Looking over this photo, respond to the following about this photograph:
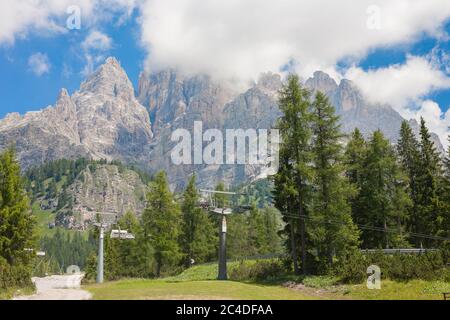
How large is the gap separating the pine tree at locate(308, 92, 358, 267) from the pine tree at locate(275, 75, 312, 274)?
0.88m

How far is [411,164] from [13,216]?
135 ft

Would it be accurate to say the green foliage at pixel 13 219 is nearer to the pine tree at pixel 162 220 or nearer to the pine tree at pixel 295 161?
the pine tree at pixel 162 220

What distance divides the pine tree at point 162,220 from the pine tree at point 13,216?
15.4 m

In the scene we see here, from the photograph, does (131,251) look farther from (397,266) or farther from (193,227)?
(397,266)

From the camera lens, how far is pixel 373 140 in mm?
43906

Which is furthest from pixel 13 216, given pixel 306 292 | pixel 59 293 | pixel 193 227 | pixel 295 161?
pixel 193 227

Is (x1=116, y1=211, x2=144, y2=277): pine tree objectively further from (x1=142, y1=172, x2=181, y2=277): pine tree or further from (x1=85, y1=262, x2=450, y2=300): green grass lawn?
(x1=85, y1=262, x2=450, y2=300): green grass lawn

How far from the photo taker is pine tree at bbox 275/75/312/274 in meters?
35.3

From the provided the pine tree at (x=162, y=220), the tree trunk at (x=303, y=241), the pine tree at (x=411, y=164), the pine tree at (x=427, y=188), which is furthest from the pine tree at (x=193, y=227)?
the pine tree at (x=427, y=188)

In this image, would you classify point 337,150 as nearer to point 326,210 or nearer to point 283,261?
point 326,210

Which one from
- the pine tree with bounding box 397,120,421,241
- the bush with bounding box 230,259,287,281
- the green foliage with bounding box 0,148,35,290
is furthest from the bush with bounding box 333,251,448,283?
the green foliage with bounding box 0,148,35,290

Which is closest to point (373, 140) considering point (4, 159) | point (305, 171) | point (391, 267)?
point (305, 171)

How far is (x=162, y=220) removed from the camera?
49469 millimetres
